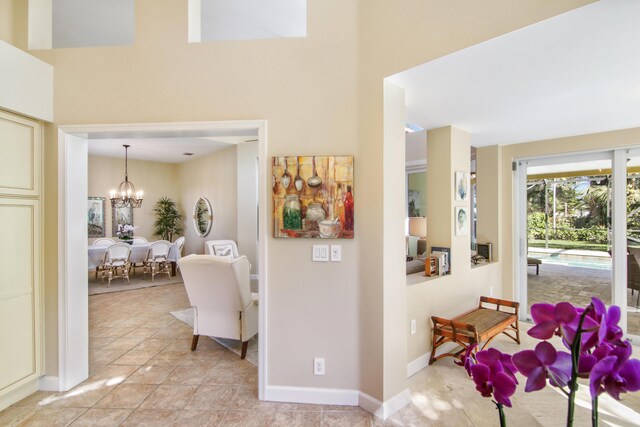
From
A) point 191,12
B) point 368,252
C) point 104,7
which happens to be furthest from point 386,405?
point 104,7

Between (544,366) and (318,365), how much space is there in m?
2.03

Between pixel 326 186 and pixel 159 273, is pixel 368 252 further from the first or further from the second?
pixel 159 273

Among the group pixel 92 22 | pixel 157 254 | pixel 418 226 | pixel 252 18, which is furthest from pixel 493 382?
pixel 157 254

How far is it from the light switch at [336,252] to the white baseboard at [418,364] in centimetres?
128

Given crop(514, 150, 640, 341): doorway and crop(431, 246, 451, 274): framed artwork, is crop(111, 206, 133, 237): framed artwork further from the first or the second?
crop(514, 150, 640, 341): doorway

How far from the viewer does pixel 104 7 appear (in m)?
3.05

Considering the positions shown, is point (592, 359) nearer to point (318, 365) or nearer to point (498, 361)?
point (498, 361)

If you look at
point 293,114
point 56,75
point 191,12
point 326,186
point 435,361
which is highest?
point 191,12

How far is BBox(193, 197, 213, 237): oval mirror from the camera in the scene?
775 cm

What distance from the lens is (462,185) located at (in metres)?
3.49

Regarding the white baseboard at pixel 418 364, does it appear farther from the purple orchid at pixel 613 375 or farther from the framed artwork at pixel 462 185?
the purple orchid at pixel 613 375

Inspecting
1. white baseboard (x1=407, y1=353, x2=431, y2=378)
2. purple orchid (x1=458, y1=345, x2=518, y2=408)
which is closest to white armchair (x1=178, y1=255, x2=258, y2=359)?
white baseboard (x1=407, y1=353, x2=431, y2=378)

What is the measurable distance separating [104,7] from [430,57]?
3.14 m

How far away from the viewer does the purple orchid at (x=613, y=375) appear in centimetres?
51
